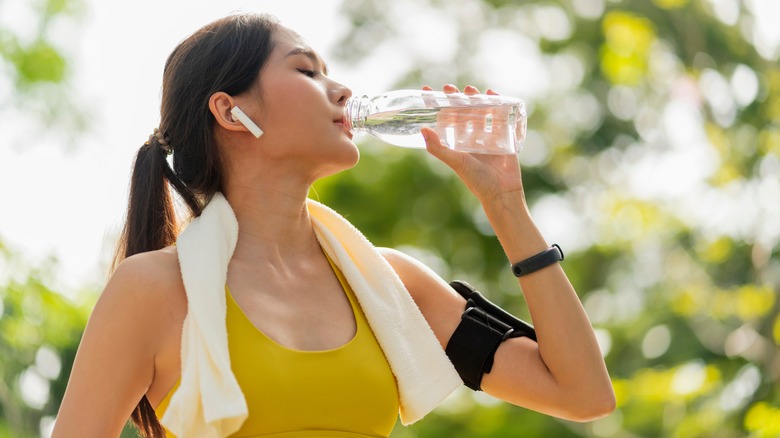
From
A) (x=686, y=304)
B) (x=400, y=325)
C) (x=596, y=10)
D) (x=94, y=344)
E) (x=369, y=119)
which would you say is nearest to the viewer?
(x=94, y=344)

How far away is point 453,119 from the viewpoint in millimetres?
2736

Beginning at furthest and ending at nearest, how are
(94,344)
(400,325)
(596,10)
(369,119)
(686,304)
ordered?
1. (596,10)
2. (686,304)
3. (369,119)
4. (400,325)
5. (94,344)

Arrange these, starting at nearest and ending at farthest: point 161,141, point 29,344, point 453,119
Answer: point 161,141, point 453,119, point 29,344

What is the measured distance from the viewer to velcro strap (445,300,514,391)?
248cm

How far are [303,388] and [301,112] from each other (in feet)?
1.80

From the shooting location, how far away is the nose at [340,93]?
239 centimetres

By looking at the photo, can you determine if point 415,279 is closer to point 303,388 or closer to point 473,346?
point 473,346

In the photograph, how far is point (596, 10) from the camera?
12.2m

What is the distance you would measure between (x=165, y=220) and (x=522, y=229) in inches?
28.8

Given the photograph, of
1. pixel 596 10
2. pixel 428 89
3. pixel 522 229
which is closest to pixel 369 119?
pixel 428 89

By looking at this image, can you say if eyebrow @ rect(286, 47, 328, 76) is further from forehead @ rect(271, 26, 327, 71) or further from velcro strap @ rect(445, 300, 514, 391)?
velcro strap @ rect(445, 300, 514, 391)

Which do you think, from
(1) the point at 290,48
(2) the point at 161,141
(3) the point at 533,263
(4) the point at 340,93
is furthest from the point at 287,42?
(3) the point at 533,263

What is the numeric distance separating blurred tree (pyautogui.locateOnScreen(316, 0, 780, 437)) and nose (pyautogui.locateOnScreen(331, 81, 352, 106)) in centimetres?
314

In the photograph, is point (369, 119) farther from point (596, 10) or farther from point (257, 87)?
point (596, 10)
